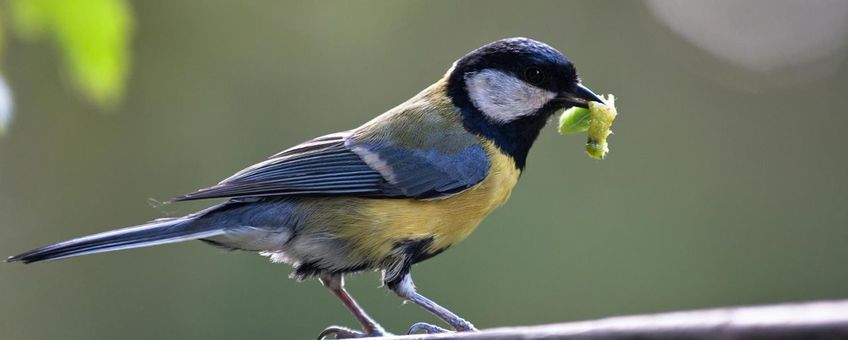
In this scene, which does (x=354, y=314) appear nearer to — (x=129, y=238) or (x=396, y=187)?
(x=396, y=187)

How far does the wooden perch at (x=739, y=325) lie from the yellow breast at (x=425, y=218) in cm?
155

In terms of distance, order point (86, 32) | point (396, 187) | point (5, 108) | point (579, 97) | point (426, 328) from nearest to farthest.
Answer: point (5, 108) < point (86, 32) < point (426, 328) < point (396, 187) < point (579, 97)

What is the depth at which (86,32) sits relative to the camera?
5.45ft

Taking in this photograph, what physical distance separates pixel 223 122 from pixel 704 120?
287cm

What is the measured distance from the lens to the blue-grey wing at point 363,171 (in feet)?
8.10

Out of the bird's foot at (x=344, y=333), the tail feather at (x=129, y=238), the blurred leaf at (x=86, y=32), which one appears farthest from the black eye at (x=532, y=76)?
the blurred leaf at (x=86, y=32)

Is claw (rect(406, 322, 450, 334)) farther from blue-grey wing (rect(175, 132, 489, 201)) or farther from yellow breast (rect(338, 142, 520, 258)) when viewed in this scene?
blue-grey wing (rect(175, 132, 489, 201))

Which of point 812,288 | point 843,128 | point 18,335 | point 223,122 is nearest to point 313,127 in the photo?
point 223,122

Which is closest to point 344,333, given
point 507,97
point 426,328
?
point 426,328

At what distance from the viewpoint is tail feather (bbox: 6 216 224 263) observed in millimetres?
1949

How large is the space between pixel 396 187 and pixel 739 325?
1.81 m

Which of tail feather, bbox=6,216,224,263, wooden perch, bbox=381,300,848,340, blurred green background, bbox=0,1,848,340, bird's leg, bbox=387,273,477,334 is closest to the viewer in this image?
wooden perch, bbox=381,300,848,340

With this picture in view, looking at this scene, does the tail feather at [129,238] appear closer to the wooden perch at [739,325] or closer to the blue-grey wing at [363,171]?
the blue-grey wing at [363,171]

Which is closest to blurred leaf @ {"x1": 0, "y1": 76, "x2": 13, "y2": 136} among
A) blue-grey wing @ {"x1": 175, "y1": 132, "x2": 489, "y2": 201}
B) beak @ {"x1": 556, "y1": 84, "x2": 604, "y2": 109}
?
blue-grey wing @ {"x1": 175, "y1": 132, "x2": 489, "y2": 201}
